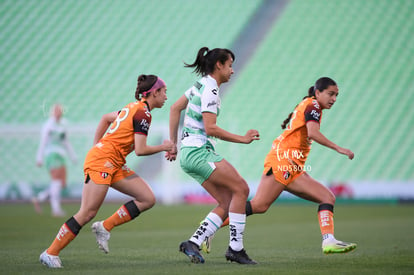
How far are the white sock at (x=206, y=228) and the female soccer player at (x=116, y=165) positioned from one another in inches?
26.5

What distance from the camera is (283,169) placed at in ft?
21.1

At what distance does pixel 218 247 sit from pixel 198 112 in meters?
2.48

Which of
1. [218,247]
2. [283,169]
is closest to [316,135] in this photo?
[283,169]

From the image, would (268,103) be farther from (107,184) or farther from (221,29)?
(107,184)

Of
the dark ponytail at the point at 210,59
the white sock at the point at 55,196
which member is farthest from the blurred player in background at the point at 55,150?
the dark ponytail at the point at 210,59

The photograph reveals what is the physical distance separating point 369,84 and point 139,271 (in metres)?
17.5

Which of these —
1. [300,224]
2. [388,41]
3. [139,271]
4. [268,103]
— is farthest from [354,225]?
[388,41]

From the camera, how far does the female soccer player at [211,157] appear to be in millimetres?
5656

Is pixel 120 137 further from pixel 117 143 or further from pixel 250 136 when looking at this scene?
pixel 250 136

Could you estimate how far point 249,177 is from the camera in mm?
20062

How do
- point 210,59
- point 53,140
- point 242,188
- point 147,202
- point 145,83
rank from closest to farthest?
1. point 242,188
2. point 210,59
3. point 145,83
4. point 147,202
5. point 53,140

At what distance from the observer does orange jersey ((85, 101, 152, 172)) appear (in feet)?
19.2

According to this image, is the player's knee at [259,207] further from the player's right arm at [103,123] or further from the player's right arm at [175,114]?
the player's right arm at [103,123]

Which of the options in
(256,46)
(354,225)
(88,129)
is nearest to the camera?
(354,225)
